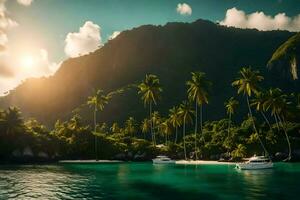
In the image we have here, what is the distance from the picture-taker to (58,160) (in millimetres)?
121125

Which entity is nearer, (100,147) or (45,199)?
(45,199)

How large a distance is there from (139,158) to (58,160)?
84.6 feet

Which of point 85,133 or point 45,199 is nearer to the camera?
point 45,199

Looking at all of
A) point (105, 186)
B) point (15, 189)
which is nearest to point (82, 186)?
point (105, 186)

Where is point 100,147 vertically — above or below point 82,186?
above

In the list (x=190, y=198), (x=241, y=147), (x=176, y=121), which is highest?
(x=176, y=121)

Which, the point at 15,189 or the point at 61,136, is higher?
the point at 61,136

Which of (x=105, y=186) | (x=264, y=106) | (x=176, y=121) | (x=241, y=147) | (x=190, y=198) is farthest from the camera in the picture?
(x=176, y=121)

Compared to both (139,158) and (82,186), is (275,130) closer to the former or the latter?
(139,158)

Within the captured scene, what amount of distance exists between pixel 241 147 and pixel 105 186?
6895 cm

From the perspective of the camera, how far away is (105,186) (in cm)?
5316

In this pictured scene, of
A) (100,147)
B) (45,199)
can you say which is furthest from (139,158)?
(45,199)

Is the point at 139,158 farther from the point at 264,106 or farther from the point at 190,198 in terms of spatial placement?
the point at 190,198

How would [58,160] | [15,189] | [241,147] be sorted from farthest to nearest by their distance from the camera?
1. [58,160]
2. [241,147]
3. [15,189]
